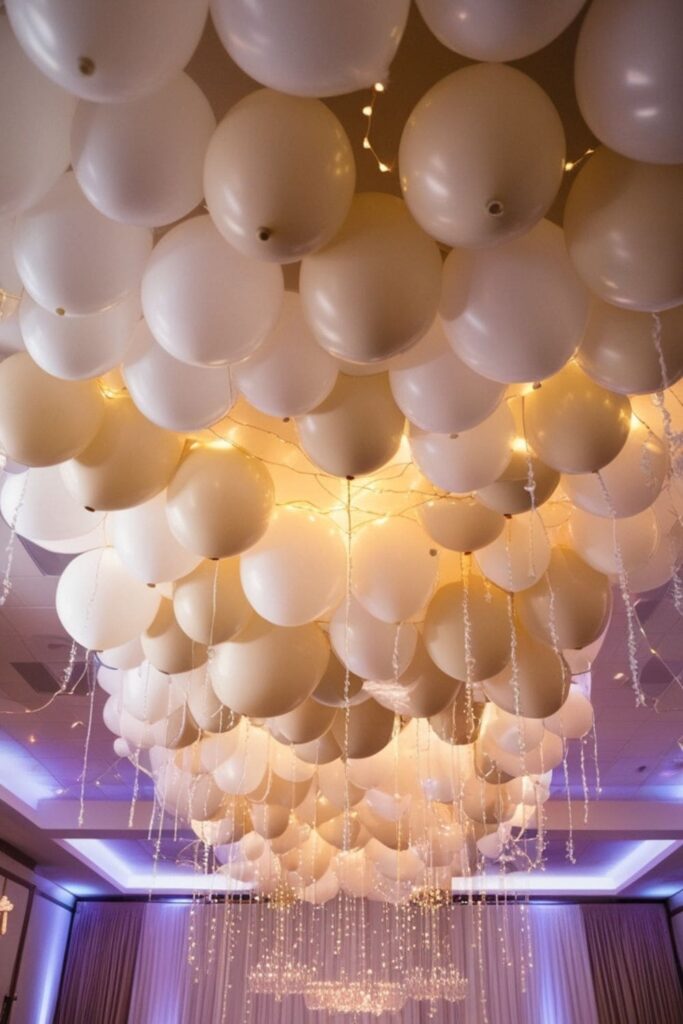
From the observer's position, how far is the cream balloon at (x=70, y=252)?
49.6 inches

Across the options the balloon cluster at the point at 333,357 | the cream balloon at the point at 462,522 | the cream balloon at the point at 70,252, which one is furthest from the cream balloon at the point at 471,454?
the cream balloon at the point at 70,252

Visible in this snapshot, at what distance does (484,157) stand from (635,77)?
0.20m

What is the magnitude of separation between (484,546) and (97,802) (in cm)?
617

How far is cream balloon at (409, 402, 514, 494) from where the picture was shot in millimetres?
1589

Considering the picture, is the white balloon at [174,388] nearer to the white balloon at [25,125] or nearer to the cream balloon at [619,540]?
the white balloon at [25,125]

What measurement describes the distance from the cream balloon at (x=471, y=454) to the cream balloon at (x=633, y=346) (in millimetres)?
234

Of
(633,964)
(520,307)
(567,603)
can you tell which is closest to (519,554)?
(567,603)

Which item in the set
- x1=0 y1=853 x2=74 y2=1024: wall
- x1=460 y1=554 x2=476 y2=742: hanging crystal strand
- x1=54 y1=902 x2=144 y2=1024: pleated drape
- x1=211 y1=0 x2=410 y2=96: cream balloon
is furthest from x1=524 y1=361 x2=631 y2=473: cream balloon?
x1=54 y1=902 x2=144 y2=1024: pleated drape

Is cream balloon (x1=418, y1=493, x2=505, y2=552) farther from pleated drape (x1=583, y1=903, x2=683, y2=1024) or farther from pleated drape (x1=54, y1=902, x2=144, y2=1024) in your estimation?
pleated drape (x1=54, y1=902, x2=144, y2=1024)

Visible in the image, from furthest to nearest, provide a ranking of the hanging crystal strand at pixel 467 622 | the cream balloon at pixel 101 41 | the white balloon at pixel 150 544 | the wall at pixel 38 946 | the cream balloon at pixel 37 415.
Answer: the wall at pixel 38 946 < the hanging crystal strand at pixel 467 622 < the white balloon at pixel 150 544 < the cream balloon at pixel 37 415 < the cream balloon at pixel 101 41

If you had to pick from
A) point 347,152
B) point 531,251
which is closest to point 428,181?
point 347,152

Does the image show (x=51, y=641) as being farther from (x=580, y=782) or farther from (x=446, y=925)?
(x=446, y=925)

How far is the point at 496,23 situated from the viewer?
103 centimetres

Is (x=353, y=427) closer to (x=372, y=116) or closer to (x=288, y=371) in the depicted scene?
(x=288, y=371)
